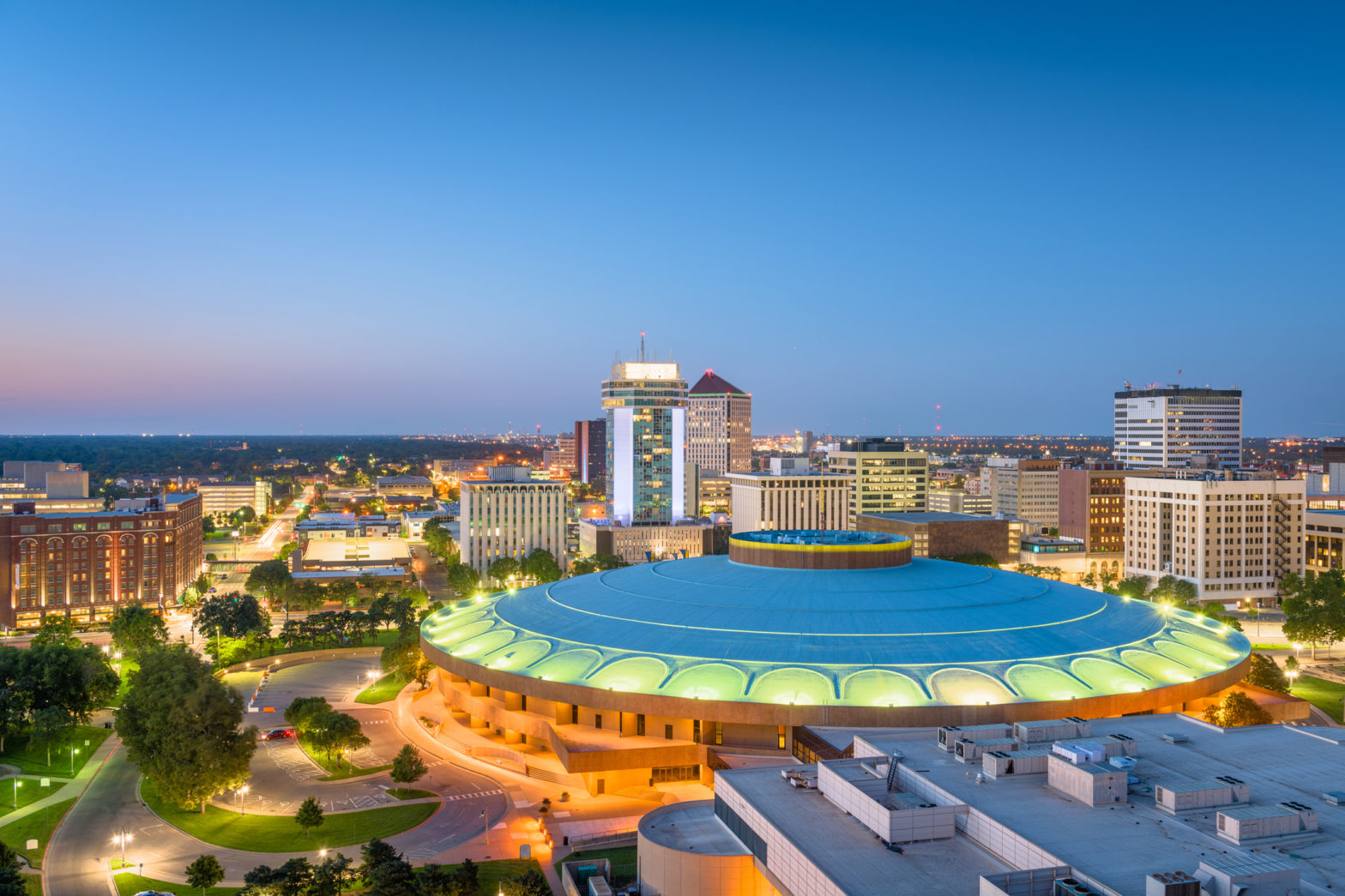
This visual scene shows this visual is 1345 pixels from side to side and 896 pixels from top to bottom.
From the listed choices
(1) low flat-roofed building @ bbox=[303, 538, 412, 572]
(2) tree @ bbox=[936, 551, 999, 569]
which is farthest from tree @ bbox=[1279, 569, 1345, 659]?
(1) low flat-roofed building @ bbox=[303, 538, 412, 572]

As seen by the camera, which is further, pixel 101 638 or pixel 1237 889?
pixel 101 638

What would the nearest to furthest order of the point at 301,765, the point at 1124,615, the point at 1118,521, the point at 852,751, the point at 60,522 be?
the point at 852,751
the point at 301,765
the point at 1124,615
the point at 60,522
the point at 1118,521

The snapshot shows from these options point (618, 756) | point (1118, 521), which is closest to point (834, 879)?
point (618, 756)

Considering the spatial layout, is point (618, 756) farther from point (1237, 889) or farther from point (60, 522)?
point (60, 522)

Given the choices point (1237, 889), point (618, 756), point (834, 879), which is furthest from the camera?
point (618, 756)

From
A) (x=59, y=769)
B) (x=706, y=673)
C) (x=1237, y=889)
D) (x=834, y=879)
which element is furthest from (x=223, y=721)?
(x=1237, y=889)

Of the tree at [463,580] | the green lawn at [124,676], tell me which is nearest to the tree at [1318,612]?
the tree at [463,580]

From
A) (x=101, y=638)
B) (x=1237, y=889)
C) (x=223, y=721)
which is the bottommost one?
(x=101, y=638)

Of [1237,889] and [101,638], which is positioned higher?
[1237,889]
